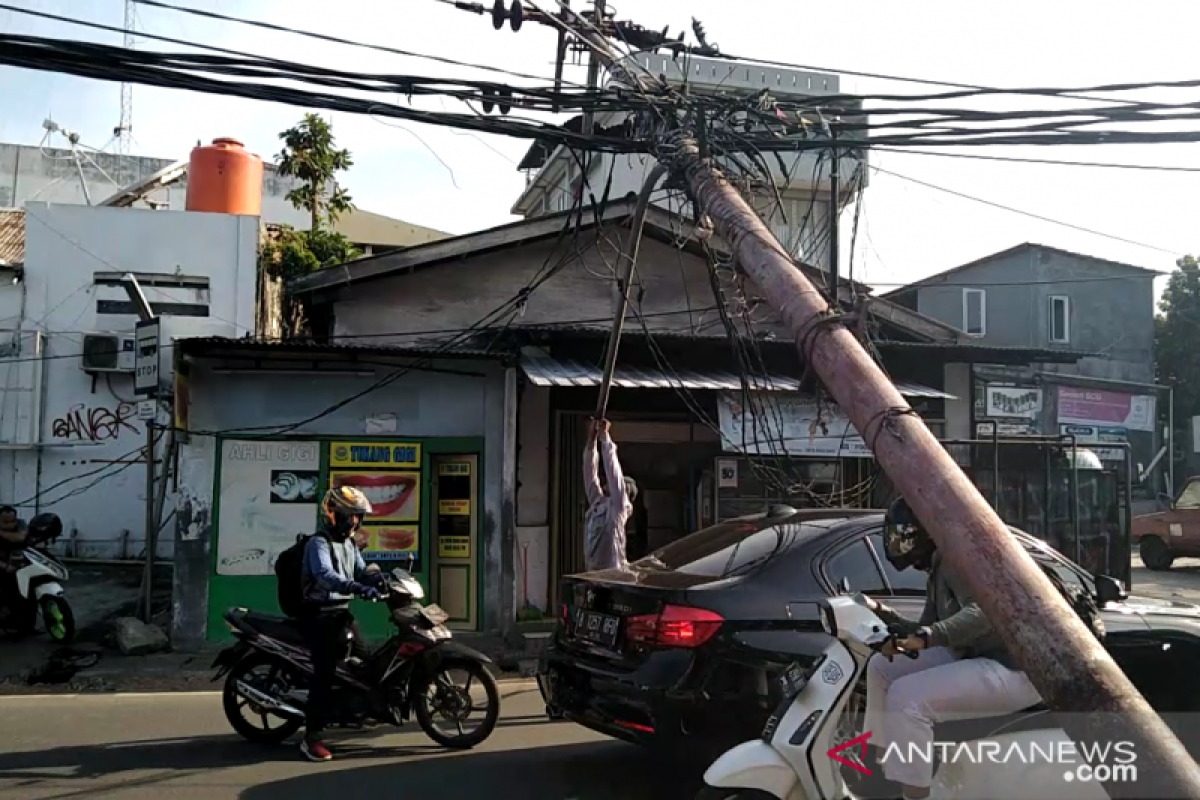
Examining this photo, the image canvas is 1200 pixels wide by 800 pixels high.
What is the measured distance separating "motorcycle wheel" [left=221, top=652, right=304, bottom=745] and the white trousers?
13.6 ft

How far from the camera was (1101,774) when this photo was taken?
3.03m

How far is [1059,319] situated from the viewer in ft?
90.1

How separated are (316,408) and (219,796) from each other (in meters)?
5.99

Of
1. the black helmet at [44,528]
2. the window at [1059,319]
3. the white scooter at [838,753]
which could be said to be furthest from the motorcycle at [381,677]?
the window at [1059,319]

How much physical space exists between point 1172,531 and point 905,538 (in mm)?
18289

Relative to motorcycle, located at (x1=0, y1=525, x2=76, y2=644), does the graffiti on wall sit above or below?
above

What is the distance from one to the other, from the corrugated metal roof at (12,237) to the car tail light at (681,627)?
16.1 metres

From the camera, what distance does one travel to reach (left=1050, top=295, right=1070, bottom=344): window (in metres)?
27.4

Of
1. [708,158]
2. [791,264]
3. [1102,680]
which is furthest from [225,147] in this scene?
[1102,680]

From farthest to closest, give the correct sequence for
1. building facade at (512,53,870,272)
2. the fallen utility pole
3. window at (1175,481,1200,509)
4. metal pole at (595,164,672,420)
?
window at (1175,481,1200,509), building facade at (512,53,870,272), metal pole at (595,164,672,420), the fallen utility pole

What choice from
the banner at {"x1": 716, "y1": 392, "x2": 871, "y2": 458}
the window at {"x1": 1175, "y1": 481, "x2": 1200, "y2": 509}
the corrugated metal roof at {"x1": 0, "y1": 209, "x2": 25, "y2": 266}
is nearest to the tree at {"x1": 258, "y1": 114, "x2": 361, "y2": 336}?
the corrugated metal roof at {"x1": 0, "y1": 209, "x2": 25, "y2": 266}

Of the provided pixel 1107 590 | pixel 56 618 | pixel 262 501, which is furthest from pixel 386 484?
pixel 1107 590

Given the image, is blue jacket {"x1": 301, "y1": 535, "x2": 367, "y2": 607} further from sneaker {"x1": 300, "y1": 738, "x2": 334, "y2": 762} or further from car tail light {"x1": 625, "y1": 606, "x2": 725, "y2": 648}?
car tail light {"x1": 625, "y1": 606, "x2": 725, "y2": 648}

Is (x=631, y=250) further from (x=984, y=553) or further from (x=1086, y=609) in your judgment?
(x=984, y=553)
